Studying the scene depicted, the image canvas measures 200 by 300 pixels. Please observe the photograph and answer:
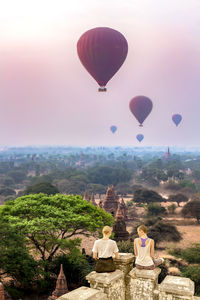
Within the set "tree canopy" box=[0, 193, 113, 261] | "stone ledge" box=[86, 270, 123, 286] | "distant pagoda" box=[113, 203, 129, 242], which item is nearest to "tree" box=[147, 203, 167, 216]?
"distant pagoda" box=[113, 203, 129, 242]

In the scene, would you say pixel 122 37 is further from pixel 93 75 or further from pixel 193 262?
pixel 193 262

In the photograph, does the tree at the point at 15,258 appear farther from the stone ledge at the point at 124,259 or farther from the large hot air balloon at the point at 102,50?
the large hot air balloon at the point at 102,50

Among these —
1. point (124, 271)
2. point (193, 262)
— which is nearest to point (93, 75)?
point (193, 262)

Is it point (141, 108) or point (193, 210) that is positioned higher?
point (141, 108)

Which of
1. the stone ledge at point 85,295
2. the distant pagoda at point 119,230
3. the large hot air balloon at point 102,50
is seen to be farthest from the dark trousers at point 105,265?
the large hot air balloon at point 102,50

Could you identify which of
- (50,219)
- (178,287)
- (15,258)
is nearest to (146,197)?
(50,219)

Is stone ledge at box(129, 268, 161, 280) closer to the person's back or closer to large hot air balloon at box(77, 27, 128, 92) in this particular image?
the person's back

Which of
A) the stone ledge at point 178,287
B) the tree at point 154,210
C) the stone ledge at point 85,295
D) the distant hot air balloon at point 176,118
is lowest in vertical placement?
the tree at point 154,210

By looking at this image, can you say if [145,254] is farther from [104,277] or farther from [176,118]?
[176,118]
